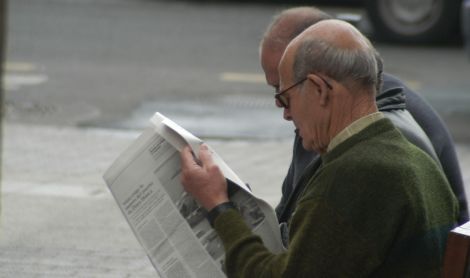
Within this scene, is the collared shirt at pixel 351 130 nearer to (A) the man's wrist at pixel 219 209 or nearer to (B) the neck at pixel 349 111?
(B) the neck at pixel 349 111

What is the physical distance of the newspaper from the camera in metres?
3.58

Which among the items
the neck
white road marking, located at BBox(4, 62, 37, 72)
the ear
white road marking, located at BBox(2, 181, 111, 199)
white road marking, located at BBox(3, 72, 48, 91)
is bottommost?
white road marking, located at BBox(4, 62, 37, 72)

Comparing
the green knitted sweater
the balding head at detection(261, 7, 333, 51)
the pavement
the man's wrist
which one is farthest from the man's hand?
the pavement

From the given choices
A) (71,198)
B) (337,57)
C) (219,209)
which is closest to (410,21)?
(71,198)

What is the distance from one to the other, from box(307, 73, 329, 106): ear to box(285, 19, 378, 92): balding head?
0.02m

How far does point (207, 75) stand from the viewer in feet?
40.1

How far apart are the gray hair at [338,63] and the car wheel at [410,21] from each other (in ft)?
36.0

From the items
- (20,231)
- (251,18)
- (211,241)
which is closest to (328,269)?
(211,241)

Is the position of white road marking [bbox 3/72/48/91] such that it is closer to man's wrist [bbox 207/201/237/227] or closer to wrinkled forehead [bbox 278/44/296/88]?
man's wrist [bbox 207/201/237/227]

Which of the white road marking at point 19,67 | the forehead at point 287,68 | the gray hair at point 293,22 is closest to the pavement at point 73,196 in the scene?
the gray hair at point 293,22

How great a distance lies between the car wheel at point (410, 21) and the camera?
46.4 feet

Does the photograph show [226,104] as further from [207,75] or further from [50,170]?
[50,170]

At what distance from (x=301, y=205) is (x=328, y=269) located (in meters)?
0.18

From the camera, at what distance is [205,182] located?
11.6 ft
